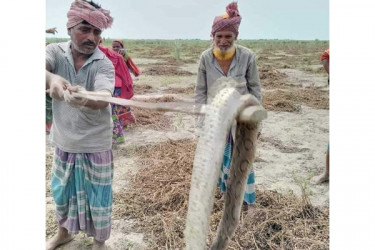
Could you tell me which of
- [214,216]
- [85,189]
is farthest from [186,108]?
[214,216]

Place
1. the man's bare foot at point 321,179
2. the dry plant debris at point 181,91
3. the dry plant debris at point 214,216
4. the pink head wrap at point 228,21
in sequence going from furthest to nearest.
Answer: the dry plant debris at point 181,91, the man's bare foot at point 321,179, the dry plant debris at point 214,216, the pink head wrap at point 228,21

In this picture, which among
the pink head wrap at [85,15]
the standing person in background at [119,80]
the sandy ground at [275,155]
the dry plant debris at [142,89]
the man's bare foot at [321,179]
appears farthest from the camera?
the dry plant debris at [142,89]

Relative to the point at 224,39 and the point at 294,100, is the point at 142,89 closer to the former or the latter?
the point at 294,100

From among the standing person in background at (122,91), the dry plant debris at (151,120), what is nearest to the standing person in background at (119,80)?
the standing person in background at (122,91)

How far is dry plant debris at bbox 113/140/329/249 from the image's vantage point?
2.71m

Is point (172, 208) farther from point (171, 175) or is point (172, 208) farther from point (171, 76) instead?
point (171, 76)

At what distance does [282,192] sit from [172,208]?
3.98 feet

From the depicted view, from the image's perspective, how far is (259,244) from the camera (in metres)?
2.69

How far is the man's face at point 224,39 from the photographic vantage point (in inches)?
104

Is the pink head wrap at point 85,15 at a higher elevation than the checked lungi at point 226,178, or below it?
higher

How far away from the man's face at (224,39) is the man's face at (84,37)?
3.03 feet

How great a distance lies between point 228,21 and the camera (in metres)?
2.59

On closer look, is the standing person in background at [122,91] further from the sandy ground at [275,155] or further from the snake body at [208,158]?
the snake body at [208,158]

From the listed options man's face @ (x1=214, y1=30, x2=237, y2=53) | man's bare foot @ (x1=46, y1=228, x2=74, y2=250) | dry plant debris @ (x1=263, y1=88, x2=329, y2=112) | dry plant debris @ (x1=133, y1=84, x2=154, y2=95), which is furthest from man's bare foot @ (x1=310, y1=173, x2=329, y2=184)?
dry plant debris @ (x1=133, y1=84, x2=154, y2=95)
